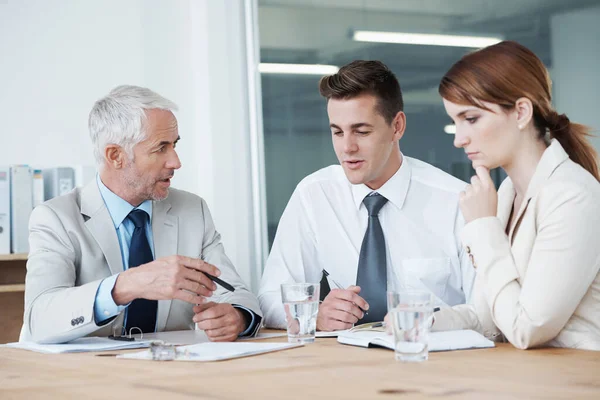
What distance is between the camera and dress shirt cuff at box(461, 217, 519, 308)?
1614 millimetres

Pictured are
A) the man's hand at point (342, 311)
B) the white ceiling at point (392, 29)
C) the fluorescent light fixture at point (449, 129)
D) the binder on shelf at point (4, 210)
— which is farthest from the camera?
the binder on shelf at point (4, 210)

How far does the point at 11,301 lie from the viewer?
3.75 meters

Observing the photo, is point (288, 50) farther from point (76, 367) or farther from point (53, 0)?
point (76, 367)

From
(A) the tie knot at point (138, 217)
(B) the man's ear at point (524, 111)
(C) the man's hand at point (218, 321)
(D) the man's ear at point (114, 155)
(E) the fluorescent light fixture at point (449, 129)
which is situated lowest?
(C) the man's hand at point (218, 321)

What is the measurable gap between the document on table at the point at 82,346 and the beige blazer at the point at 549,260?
0.80 meters

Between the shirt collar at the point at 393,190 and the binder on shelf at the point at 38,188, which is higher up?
the binder on shelf at the point at 38,188

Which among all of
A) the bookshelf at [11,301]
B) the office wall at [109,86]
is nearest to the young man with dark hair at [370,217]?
the office wall at [109,86]

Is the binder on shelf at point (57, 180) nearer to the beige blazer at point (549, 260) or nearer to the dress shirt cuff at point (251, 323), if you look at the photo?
the dress shirt cuff at point (251, 323)

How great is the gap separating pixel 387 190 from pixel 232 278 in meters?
0.57

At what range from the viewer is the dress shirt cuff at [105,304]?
1.91 m

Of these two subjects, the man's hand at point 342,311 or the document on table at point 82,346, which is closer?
the document on table at point 82,346

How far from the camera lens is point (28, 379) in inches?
55.5

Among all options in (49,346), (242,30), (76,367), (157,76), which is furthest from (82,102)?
(76,367)

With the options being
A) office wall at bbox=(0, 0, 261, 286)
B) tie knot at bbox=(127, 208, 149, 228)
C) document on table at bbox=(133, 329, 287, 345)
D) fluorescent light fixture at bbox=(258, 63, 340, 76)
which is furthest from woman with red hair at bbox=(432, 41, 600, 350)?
office wall at bbox=(0, 0, 261, 286)
